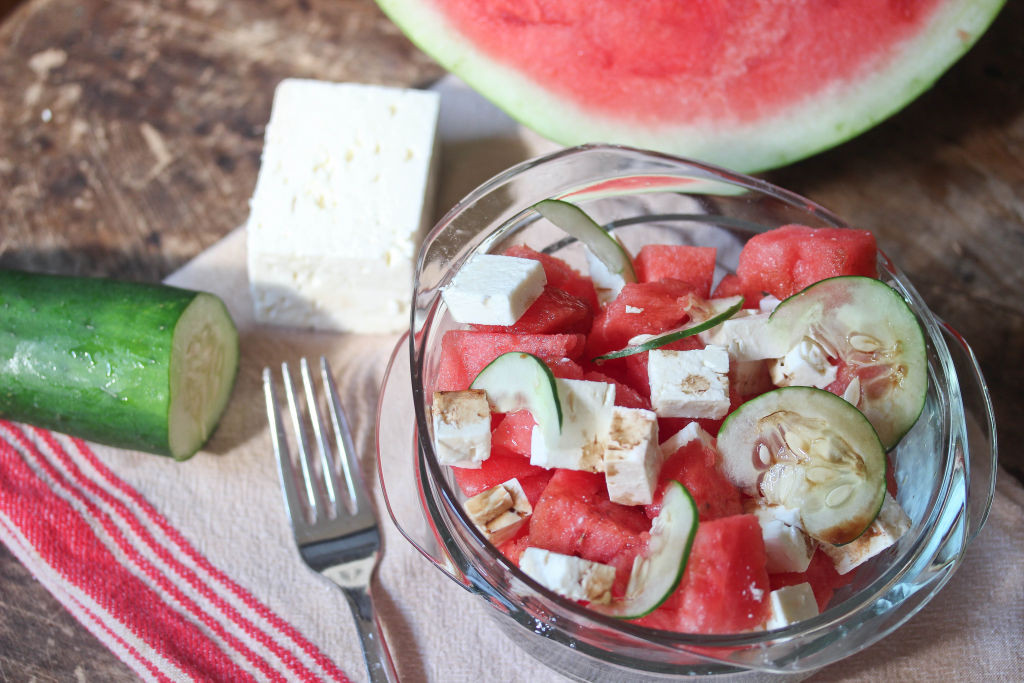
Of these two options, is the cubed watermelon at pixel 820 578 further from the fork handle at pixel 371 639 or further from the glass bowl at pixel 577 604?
the fork handle at pixel 371 639

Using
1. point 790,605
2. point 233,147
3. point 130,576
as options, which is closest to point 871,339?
point 790,605

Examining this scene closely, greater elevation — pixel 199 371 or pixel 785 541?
pixel 785 541

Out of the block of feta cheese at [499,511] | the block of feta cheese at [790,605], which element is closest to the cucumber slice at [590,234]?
the block of feta cheese at [499,511]

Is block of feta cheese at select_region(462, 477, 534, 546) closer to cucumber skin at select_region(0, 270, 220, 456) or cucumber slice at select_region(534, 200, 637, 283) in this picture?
cucumber slice at select_region(534, 200, 637, 283)

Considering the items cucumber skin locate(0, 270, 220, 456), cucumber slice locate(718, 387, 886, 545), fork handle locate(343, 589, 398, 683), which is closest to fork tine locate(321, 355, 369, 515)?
fork handle locate(343, 589, 398, 683)

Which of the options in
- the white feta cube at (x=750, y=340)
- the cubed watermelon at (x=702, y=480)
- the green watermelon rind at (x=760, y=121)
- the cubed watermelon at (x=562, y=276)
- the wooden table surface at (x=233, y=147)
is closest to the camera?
the cubed watermelon at (x=702, y=480)

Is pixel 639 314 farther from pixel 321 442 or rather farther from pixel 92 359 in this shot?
pixel 92 359
